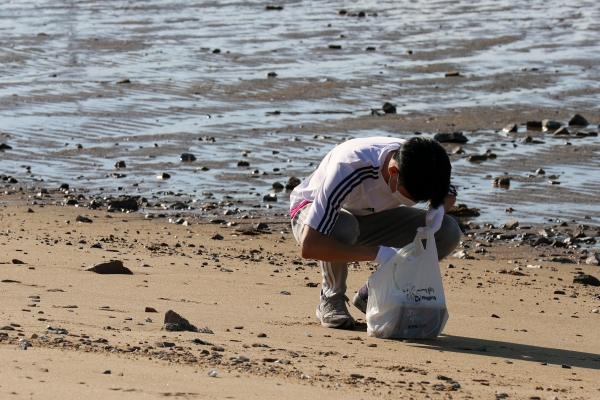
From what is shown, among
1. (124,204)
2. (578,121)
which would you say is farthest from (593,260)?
(578,121)

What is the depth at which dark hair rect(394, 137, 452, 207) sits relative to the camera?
175 inches

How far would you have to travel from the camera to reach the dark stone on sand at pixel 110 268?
6012 millimetres

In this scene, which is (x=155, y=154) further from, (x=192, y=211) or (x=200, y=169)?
(x=192, y=211)

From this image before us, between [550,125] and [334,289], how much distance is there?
787 cm

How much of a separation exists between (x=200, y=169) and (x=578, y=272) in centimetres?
426

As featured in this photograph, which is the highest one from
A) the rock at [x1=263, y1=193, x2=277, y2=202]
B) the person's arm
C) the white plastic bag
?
the person's arm

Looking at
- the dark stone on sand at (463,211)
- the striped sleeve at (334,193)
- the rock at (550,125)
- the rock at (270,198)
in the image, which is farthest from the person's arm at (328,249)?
the rock at (550,125)

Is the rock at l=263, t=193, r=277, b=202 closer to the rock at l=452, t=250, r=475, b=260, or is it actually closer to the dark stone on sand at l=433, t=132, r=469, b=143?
the rock at l=452, t=250, r=475, b=260

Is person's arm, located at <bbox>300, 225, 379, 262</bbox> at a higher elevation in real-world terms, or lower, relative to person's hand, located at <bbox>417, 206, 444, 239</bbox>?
lower

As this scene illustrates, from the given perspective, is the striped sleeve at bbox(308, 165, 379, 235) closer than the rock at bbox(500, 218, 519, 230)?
Yes

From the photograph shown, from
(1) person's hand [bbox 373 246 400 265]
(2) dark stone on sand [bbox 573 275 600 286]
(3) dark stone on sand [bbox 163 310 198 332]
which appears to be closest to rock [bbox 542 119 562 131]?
(2) dark stone on sand [bbox 573 275 600 286]

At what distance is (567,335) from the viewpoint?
524cm

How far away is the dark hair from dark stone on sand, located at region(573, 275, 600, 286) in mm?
2576

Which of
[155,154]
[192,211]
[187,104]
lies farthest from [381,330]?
[187,104]
